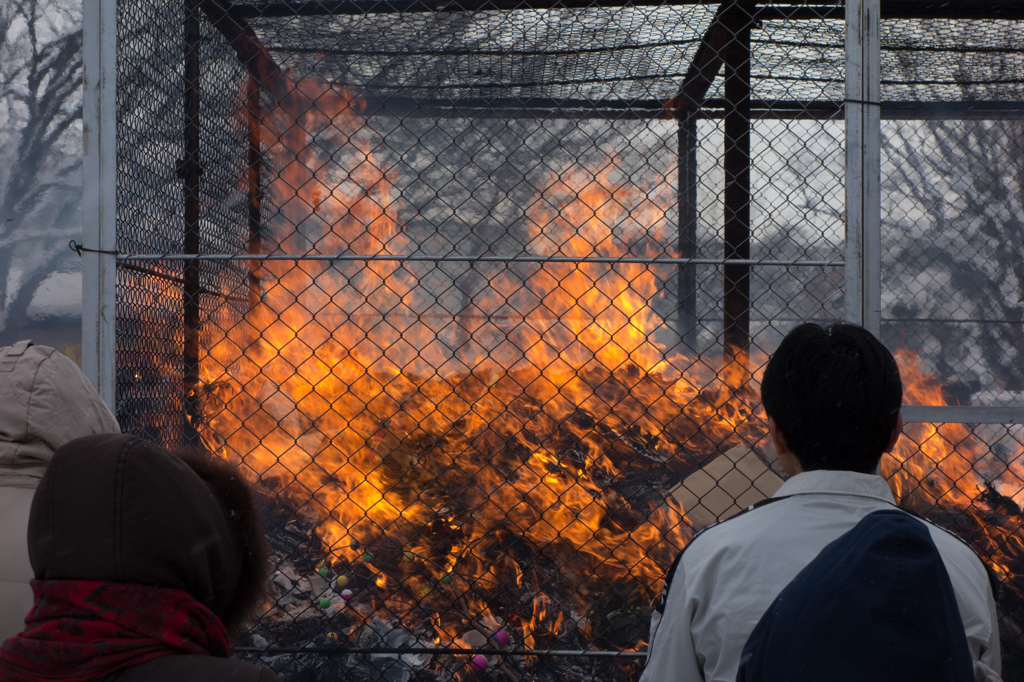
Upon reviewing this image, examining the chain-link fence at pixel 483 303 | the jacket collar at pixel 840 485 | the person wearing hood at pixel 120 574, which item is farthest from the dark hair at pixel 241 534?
the chain-link fence at pixel 483 303

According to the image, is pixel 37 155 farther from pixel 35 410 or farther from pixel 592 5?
pixel 35 410

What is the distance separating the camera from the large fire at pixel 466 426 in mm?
3863

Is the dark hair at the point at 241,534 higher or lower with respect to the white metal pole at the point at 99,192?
lower

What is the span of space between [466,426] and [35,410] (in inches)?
122

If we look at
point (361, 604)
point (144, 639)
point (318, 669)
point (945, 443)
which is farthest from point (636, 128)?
point (144, 639)

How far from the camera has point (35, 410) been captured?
1607mm

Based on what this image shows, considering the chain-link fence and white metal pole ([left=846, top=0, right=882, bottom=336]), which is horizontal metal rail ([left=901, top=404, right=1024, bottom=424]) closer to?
white metal pole ([left=846, top=0, right=882, bottom=336])

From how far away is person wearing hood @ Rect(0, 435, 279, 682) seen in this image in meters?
1.02

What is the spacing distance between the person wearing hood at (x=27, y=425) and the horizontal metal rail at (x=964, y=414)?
8.74ft

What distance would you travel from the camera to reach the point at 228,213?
13.9 feet

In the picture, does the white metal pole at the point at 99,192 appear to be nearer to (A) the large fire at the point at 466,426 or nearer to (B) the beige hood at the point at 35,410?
(B) the beige hood at the point at 35,410

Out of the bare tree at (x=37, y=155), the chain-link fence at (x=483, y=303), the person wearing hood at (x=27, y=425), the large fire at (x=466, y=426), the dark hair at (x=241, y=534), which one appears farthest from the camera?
the bare tree at (x=37, y=155)

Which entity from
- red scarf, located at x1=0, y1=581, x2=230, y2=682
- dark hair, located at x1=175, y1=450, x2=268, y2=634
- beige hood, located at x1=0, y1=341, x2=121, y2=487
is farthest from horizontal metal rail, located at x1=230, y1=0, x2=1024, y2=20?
red scarf, located at x1=0, y1=581, x2=230, y2=682

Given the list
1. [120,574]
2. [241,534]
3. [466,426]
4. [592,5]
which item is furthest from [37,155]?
[120,574]
